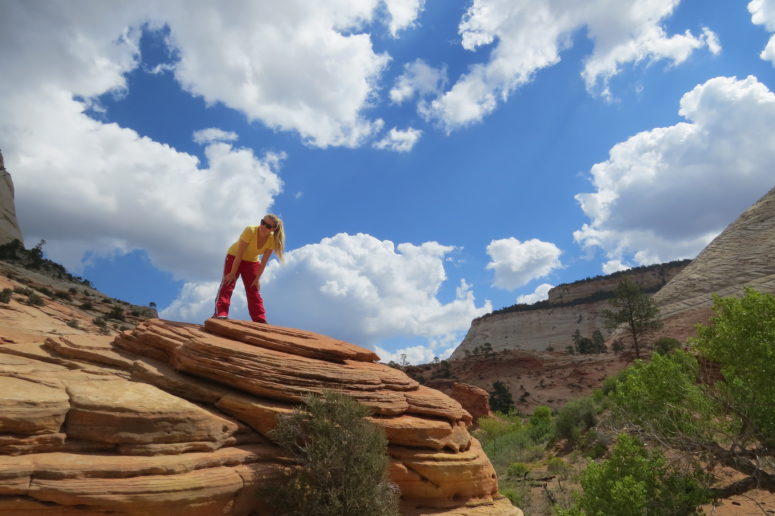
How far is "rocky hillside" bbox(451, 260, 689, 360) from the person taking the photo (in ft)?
296

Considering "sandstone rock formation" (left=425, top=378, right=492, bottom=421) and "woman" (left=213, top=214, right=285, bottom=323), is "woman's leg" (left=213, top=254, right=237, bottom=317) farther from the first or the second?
"sandstone rock formation" (left=425, top=378, right=492, bottom=421)

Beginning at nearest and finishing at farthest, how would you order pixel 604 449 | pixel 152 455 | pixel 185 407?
1. pixel 152 455
2. pixel 185 407
3. pixel 604 449

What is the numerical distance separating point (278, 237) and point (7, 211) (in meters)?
57.1

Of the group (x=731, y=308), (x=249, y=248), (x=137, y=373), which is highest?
(x=249, y=248)

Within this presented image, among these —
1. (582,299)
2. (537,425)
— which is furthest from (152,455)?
(582,299)

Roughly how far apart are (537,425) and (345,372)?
2457 centimetres

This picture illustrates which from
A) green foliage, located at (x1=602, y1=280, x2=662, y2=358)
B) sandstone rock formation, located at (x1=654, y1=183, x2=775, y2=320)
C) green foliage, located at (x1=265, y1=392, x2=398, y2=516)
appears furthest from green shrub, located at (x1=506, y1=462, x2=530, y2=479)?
sandstone rock formation, located at (x1=654, y1=183, x2=775, y2=320)

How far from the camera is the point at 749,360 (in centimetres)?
970

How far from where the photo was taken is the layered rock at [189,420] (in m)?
5.19

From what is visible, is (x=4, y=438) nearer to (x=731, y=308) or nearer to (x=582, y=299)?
(x=731, y=308)

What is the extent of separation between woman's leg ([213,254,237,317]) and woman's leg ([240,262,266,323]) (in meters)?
0.25

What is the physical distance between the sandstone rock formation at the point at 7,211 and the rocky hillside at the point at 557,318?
69.3m

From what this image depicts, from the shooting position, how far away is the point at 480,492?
8484 mm

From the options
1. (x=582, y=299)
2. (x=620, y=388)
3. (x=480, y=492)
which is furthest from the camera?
(x=582, y=299)
